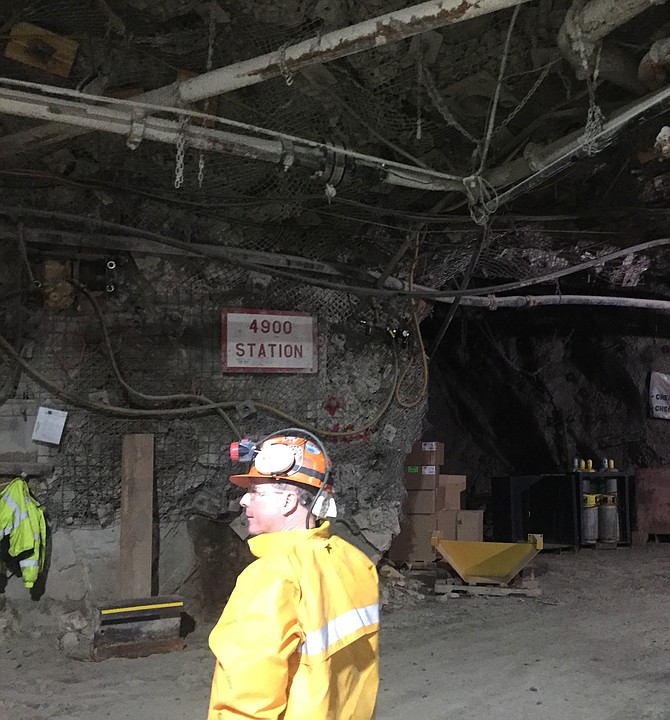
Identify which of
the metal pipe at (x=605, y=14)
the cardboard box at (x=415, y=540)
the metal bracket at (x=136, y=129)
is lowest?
the cardboard box at (x=415, y=540)

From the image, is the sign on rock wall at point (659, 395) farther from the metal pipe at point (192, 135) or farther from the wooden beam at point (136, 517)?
the wooden beam at point (136, 517)

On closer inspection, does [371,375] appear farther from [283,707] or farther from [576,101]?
[283,707]

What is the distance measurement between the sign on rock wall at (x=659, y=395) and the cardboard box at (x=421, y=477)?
4774 mm

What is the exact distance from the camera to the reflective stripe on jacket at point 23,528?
4457 millimetres

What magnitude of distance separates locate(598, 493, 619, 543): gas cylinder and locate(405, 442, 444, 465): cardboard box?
110 inches

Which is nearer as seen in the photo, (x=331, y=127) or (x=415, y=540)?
(x=331, y=127)

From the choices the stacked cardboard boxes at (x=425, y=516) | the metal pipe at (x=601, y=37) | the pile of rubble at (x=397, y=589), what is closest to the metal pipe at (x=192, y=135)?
the metal pipe at (x=601, y=37)

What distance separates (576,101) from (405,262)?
207cm

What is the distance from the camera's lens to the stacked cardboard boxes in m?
7.20

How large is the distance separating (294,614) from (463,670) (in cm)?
304

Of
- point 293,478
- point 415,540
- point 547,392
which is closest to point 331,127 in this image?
point 293,478

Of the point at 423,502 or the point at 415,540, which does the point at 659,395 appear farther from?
the point at 415,540

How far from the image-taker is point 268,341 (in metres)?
5.34

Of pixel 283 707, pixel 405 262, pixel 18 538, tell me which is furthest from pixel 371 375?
pixel 283 707
